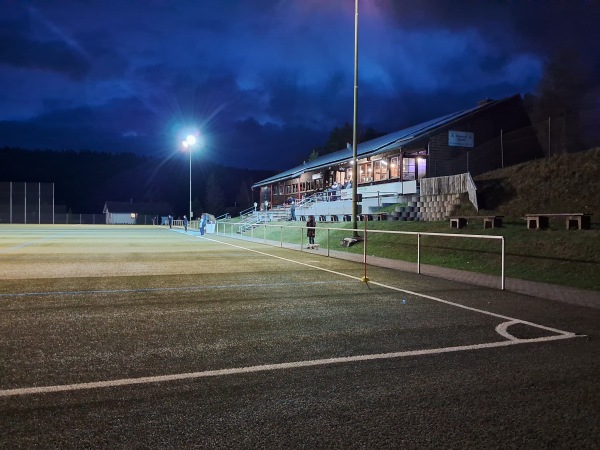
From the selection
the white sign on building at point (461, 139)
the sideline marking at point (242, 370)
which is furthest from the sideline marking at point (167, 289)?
the white sign on building at point (461, 139)

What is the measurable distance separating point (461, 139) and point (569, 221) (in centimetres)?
1881

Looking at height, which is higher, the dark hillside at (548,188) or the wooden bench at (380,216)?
the dark hillside at (548,188)

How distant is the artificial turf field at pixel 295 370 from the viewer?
3.18 meters

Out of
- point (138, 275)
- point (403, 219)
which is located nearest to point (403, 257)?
point (403, 219)

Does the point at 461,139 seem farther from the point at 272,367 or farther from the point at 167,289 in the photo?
the point at 272,367

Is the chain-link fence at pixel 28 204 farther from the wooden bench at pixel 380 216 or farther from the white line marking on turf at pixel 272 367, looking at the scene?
the white line marking on turf at pixel 272 367

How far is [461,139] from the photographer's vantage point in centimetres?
3130

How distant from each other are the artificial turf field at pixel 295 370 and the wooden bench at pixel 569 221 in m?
6.04

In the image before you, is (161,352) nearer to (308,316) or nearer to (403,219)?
(308,316)

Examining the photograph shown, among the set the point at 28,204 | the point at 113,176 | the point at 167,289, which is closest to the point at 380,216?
the point at 167,289

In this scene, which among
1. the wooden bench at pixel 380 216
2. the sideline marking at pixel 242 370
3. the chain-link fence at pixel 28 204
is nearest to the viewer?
the sideline marking at pixel 242 370

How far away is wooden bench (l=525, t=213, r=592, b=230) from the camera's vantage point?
13242 mm

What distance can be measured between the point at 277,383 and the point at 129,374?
4.78 feet

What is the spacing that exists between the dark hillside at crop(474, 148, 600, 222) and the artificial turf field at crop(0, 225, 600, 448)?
1000 cm
